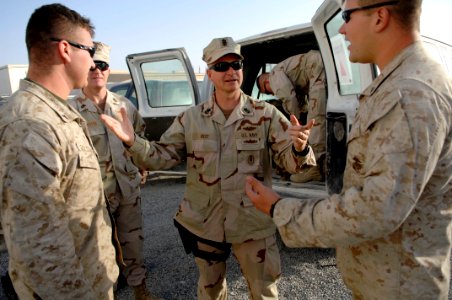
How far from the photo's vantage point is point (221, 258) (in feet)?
7.39

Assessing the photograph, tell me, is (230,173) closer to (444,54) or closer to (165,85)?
(444,54)

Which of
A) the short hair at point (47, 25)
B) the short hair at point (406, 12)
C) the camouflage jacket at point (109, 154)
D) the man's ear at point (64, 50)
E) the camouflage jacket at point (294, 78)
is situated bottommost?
the camouflage jacket at point (109, 154)

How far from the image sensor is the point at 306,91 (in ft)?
15.2

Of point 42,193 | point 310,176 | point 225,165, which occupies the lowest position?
point 310,176

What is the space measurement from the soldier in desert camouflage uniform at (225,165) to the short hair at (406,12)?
0.98 m

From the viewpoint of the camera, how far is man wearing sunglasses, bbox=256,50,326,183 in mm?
3834

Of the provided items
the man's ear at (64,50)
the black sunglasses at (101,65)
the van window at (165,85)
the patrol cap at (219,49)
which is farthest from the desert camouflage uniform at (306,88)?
the man's ear at (64,50)

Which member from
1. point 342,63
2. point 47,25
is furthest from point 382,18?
point 342,63

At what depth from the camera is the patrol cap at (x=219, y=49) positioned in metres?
2.27

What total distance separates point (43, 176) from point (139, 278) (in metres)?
1.78

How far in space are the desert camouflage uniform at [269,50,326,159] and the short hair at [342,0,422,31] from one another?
2.60 meters

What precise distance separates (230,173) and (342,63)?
1510mm

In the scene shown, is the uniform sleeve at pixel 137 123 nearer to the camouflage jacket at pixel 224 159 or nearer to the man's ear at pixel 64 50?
the camouflage jacket at pixel 224 159

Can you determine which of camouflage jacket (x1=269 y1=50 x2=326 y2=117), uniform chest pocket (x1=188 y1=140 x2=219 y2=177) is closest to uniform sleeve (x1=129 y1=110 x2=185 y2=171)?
uniform chest pocket (x1=188 y1=140 x2=219 y2=177)
